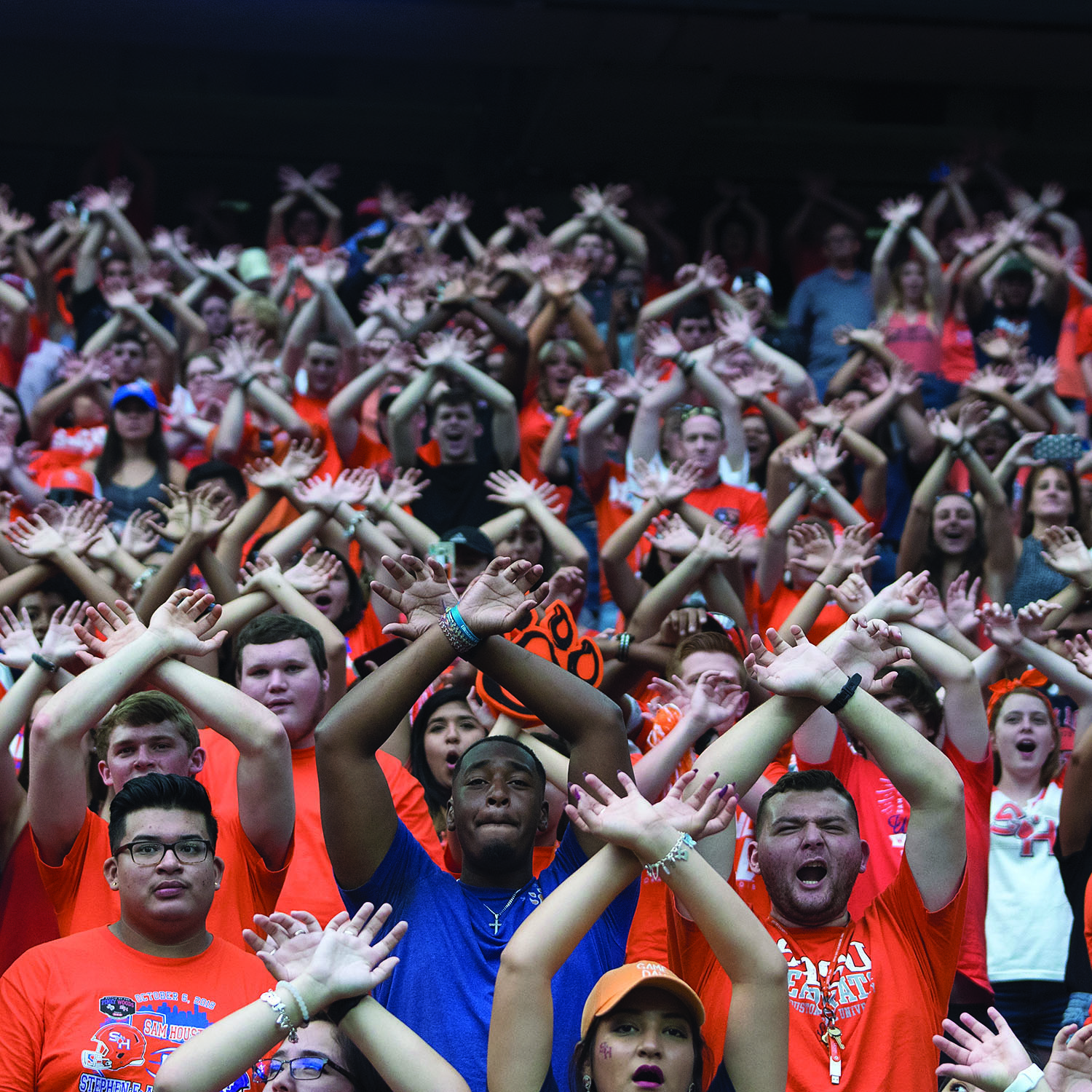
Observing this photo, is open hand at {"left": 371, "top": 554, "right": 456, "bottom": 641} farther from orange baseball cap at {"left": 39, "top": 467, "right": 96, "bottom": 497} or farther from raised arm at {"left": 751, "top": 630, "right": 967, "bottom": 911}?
orange baseball cap at {"left": 39, "top": 467, "right": 96, "bottom": 497}

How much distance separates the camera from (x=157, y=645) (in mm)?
3607

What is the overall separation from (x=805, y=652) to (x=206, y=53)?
33.8 ft

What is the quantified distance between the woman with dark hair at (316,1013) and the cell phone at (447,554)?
266 cm

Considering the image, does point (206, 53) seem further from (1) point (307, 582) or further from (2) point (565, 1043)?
(2) point (565, 1043)

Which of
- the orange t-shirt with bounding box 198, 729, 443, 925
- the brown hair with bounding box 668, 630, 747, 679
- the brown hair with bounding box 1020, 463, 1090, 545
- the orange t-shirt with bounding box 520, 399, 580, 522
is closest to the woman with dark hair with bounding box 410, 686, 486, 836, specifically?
the orange t-shirt with bounding box 198, 729, 443, 925

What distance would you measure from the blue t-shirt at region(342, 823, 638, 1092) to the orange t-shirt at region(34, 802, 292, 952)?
48 centimetres

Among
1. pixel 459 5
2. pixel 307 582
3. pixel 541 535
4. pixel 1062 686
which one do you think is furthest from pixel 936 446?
pixel 459 5

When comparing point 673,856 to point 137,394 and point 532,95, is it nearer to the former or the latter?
point 137,394

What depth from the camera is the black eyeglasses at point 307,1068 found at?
118 inches

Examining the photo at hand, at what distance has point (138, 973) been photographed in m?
3.22

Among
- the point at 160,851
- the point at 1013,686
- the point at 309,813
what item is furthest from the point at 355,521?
the point at 160,851

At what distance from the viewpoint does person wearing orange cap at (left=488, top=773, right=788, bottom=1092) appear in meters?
2.82

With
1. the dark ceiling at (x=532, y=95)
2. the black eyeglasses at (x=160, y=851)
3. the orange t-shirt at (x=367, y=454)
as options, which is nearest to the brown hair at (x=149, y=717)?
the black eyeglasses at (x=160, y=851)

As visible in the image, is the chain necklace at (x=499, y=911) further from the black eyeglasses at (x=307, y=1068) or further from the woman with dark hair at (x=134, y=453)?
the woman with dark hair at (x=134, y=453)
